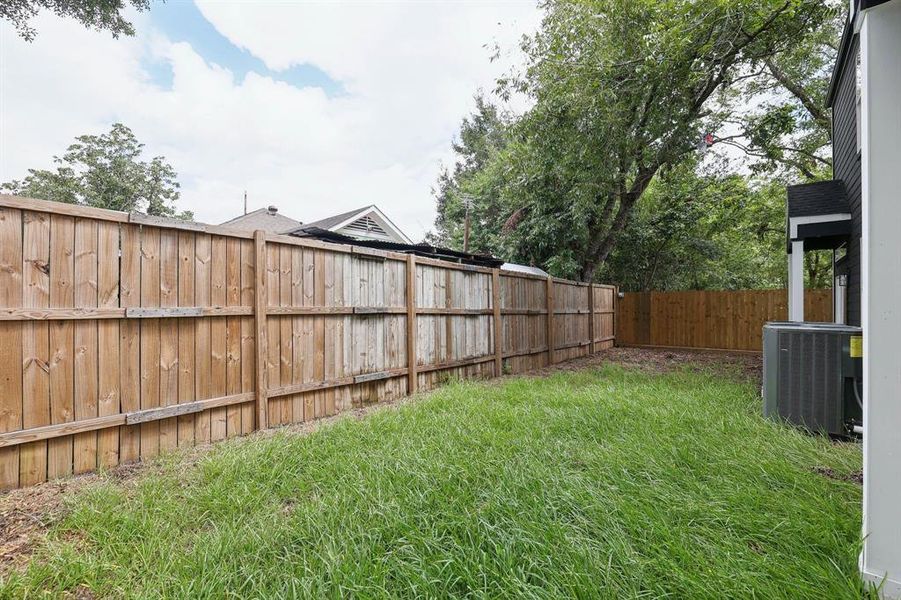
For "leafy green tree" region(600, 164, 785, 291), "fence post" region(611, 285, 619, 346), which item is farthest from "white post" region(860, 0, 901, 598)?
"leafy green tree" region(600, 164, 785, 291)

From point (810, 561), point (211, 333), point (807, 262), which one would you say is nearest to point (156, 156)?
point (211, 333)

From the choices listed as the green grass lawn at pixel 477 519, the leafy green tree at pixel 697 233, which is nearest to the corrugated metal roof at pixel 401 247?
the green grass lawn at pixel 477 519

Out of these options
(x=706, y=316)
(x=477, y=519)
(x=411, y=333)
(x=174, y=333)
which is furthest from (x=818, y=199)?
(x=174, y=333)

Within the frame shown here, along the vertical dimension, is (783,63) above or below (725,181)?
above

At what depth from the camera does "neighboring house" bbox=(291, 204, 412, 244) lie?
12625mm

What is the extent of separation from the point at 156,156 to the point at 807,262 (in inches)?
1104

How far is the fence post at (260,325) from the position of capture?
3.16 metres

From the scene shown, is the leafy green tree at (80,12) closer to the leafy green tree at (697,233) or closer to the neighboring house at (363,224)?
the neighboring house at (363,224)

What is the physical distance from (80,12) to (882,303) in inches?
585

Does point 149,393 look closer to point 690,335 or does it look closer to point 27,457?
point 27,457

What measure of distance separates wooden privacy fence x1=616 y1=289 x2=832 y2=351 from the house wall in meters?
4.34

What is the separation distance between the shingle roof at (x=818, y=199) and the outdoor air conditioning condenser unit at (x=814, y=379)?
98.7 inches

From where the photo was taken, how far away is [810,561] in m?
1.40

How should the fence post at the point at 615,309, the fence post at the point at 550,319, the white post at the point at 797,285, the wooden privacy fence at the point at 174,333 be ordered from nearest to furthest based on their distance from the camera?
the wooden privacy fence at the point at 174,333 → the white post at the point at 797,285 → the fence post at the point at 550,319 → the fence post at the point at 615,309
